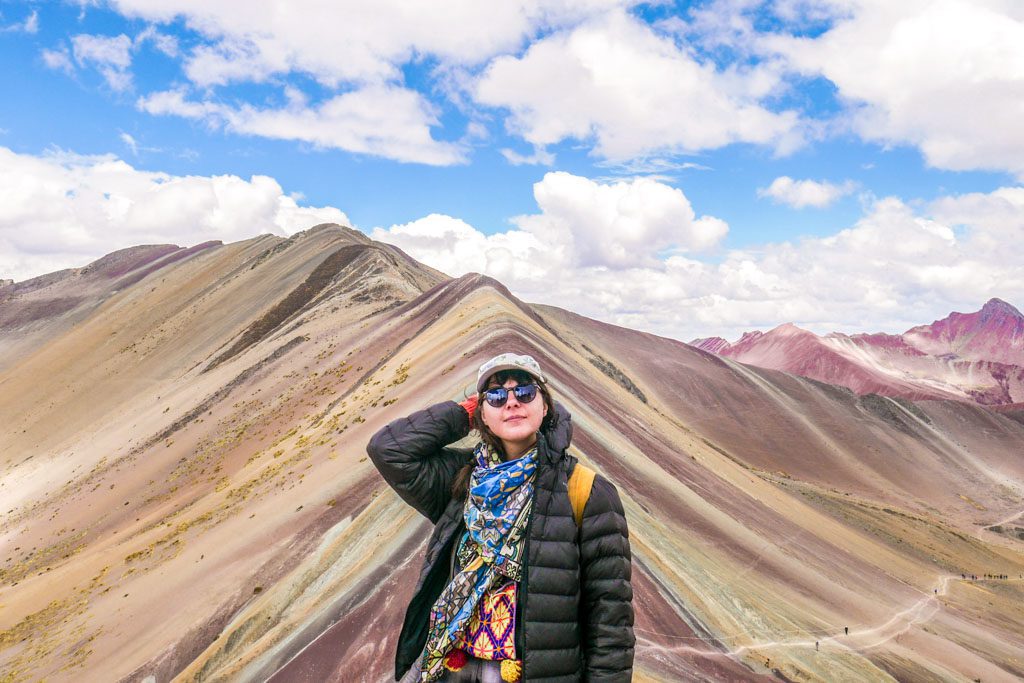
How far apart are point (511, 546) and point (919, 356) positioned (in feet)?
652

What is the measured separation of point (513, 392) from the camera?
3.86 m

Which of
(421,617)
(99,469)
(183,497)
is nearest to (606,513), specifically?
(421,617)

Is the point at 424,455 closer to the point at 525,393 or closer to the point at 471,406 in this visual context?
the point at 471,406

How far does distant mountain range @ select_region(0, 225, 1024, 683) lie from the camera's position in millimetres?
11617

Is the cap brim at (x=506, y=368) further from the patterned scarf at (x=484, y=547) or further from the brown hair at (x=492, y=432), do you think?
the patterned scarf at (x=484, y=547)

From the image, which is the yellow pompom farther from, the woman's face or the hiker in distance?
the woman's face

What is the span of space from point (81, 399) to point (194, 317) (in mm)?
11905

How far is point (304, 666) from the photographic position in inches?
356

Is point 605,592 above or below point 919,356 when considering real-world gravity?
below

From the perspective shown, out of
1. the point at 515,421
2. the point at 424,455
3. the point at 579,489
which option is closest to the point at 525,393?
the point at 515,421

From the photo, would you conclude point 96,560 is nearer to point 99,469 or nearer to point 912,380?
point 99,469

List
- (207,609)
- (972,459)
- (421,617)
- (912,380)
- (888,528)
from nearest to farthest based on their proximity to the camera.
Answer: (421,617)
(207,609)
(888,528)
(972,459)
(912,380)

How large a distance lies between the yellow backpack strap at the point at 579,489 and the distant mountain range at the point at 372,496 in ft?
18.9

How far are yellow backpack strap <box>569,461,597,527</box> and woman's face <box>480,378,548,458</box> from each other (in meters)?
0.39
